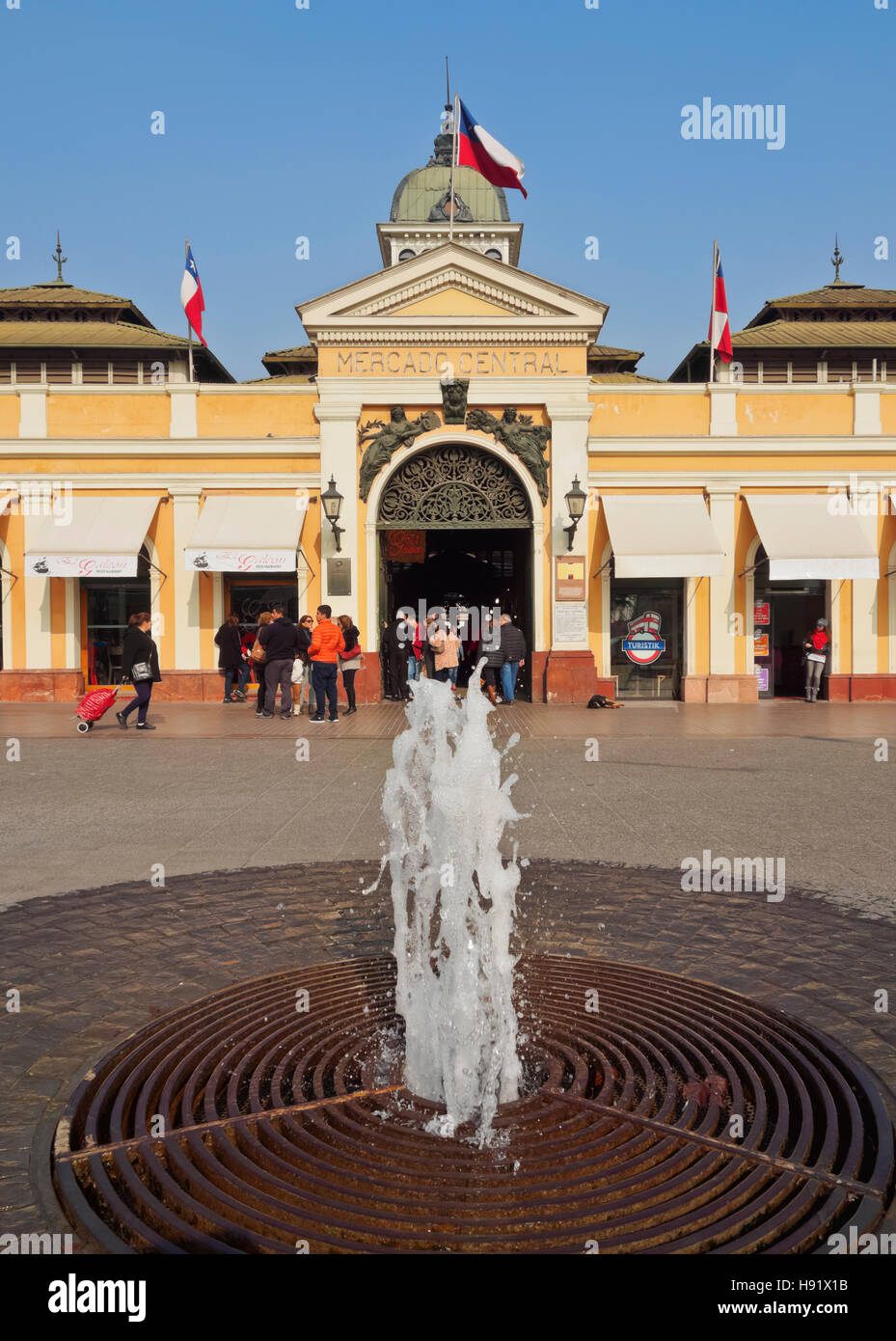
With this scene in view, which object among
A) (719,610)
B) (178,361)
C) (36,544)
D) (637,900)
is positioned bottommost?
(637,900)

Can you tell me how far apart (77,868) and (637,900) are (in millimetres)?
3590

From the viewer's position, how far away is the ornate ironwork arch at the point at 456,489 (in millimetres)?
21344

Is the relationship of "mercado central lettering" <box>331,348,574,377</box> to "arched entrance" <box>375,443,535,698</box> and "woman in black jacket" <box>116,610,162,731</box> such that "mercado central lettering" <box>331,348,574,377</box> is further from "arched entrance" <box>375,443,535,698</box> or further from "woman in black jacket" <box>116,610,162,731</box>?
"woman in black jacket" <box>116,610,162,731</box>

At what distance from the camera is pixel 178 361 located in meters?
30.5

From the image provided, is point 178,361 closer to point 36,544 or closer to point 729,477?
point 36,544

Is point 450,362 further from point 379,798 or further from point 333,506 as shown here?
point 379,798

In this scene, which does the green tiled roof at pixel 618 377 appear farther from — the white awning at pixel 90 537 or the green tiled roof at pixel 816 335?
the white awning at pixel 90 537

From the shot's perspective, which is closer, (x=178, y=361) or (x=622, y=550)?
(x=622, y=550)

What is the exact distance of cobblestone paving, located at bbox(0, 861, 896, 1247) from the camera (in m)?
3.73

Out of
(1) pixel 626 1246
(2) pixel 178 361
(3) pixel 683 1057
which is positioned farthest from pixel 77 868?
(2) pixel 178 361

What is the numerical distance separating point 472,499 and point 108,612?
8210mm

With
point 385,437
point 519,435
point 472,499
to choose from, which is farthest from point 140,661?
point 519,435

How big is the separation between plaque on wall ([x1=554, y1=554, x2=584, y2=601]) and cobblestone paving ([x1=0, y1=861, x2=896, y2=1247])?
1460 centimetres
